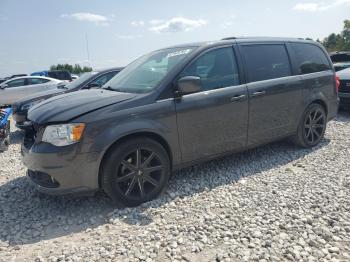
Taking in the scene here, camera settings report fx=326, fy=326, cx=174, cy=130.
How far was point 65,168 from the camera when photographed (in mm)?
3445

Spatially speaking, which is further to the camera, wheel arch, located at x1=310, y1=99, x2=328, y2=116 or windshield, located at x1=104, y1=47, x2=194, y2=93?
wheel arch, located at x1=310, y1=99, x2=328, y2=116

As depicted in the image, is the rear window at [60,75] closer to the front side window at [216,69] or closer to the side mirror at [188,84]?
the front side window at [216,69]

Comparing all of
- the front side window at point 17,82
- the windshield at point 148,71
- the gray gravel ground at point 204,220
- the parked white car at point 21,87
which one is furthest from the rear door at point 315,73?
the front side window at point 17,82

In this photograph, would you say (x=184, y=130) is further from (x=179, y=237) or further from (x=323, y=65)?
(x=323, y=65)

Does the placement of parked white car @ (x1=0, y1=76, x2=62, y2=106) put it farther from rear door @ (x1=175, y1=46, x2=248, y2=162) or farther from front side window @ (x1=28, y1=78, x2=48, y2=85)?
rear door @ (x1=175, y1=46, x2=248, y2=162)

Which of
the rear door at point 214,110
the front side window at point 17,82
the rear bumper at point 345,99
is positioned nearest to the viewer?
the rear door at point 214,110

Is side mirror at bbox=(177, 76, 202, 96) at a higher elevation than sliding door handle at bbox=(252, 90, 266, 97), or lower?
higher

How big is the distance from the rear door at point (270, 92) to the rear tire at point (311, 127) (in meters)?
0.23

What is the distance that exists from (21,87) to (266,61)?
40.4 ft

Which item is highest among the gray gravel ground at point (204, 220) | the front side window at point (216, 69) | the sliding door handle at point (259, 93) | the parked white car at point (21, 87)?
the parked white car at point (21, 87)

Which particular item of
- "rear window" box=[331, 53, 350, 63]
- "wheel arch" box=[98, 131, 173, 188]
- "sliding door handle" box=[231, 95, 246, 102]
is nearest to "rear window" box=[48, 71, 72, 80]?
"rear window" box=[331, 53, 350, 63]

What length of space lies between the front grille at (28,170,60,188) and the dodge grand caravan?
1cm

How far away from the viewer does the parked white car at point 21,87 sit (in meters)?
13.9

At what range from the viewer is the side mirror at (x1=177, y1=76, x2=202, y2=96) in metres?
3.82
